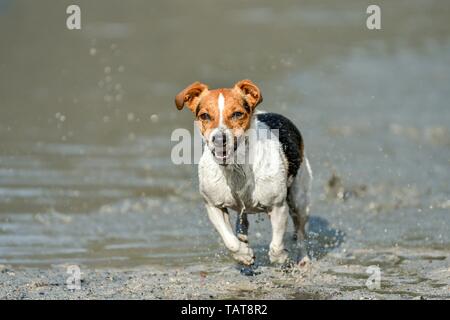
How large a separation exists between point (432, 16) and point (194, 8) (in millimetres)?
5381

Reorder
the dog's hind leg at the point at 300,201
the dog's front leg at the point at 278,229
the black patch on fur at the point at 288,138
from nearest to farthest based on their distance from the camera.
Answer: the dog's front leg at the point at 278,229
the black patch on fur at the point at 288,138
the dog's hind leg at the point at 300,201

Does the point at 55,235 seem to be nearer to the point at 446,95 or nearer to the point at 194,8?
the point at 446,95

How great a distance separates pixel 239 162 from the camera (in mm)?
7637

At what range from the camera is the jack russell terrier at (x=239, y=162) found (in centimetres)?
730

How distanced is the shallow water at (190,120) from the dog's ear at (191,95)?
1.78 m

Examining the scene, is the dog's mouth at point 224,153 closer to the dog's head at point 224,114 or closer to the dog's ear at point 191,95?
the dog's head at point 224,114

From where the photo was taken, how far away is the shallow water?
995cm

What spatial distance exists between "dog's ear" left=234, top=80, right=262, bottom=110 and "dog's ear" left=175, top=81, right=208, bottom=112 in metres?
0.27

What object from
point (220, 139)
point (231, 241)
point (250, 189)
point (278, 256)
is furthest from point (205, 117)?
point (278, 256)

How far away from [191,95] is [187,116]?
7.50 meters

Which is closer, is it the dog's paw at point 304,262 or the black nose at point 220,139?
the black nose at point 220,139

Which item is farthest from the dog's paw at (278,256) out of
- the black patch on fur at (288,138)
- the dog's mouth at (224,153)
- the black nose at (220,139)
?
the black nose at (220,139)

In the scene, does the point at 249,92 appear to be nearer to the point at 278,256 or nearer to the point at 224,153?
the point at 224,153

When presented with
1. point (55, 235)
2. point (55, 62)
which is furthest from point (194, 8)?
point (55, 235)
